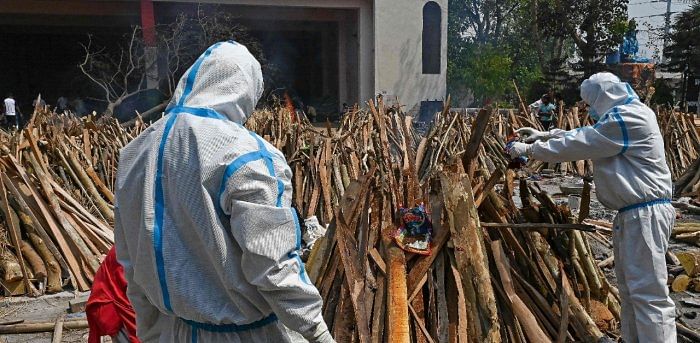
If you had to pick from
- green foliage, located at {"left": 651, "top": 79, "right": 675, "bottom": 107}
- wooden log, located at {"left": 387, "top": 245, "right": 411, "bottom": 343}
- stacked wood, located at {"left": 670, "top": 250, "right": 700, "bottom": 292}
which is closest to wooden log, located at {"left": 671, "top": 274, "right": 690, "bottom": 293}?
stacked wood, located at {"left": 670, "top": 250, "right": 700, "bottom": 292}

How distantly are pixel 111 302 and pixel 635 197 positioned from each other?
2.91m

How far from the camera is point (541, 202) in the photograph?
3.88 m

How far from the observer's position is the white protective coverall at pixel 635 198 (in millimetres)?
3320

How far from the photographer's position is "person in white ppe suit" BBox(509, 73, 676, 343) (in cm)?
332

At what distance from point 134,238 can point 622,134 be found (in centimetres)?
283

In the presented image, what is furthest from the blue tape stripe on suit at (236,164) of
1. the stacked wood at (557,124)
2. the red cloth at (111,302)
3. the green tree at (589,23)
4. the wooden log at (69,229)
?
the green tree at (589,23)

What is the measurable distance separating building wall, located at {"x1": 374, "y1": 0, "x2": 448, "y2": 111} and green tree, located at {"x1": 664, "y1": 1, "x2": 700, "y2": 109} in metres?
8.54

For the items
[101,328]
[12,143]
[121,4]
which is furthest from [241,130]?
[121,4]

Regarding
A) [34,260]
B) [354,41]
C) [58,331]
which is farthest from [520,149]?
[354,41]

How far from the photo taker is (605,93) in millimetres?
3619

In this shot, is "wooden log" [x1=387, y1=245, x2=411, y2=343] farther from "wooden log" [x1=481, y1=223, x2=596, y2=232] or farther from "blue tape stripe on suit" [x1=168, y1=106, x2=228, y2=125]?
"blue tape stripe on suit" [x1=168, y1=106, x2=228, y2=125]

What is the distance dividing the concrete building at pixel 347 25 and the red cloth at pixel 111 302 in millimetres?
16649

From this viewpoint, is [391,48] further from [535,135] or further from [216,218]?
[216,218]

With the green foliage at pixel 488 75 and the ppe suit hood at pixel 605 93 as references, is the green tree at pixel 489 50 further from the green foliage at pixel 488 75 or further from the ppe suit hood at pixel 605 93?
the ppe suit hood at pixel 605 93
